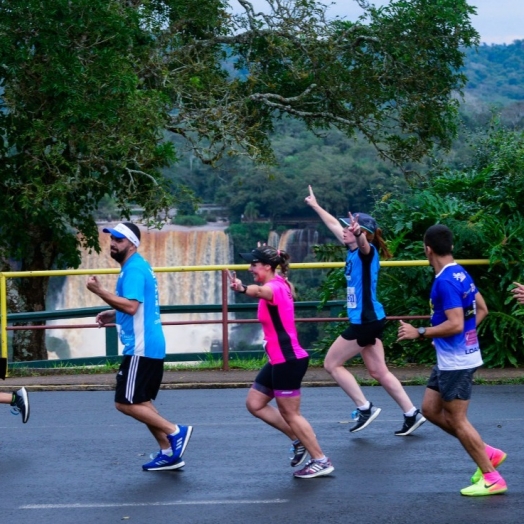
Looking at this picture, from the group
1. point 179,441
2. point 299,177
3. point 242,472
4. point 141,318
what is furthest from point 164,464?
point 299,177

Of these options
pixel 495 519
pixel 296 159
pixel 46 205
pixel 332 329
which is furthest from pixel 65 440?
pixel 296 159

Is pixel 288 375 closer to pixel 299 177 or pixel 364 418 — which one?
pixel 364 418

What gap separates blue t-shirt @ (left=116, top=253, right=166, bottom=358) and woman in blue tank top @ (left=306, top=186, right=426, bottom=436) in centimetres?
198

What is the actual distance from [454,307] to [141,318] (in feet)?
7.11

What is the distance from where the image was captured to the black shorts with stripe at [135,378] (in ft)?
25.6

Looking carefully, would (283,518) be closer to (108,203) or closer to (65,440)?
(65,440)

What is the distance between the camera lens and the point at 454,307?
6938mm

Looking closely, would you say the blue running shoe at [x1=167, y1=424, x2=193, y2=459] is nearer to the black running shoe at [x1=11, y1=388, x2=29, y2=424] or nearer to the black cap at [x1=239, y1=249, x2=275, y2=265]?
the black cap at [x1=239, y1=249, x2=275, y2=265]

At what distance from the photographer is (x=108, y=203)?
6900cm

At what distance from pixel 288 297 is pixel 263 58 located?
1733 centimetres

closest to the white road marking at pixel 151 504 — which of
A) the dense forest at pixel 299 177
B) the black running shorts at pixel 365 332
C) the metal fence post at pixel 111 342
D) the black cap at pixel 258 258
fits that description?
the black cap at pixel 258 258

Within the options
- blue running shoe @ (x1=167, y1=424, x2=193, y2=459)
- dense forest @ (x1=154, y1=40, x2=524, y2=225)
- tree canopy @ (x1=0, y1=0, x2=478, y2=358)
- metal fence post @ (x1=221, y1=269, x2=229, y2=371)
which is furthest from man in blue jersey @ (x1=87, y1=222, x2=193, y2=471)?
dense forest @ (x1=154, y1=40, x2=524, y2=225)

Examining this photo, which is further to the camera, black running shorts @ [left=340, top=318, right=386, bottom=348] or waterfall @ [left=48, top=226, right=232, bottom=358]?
waterfall @ [left=48, top=226, right=232, bottom=358]

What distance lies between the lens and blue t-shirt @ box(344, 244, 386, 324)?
9.30 meters
